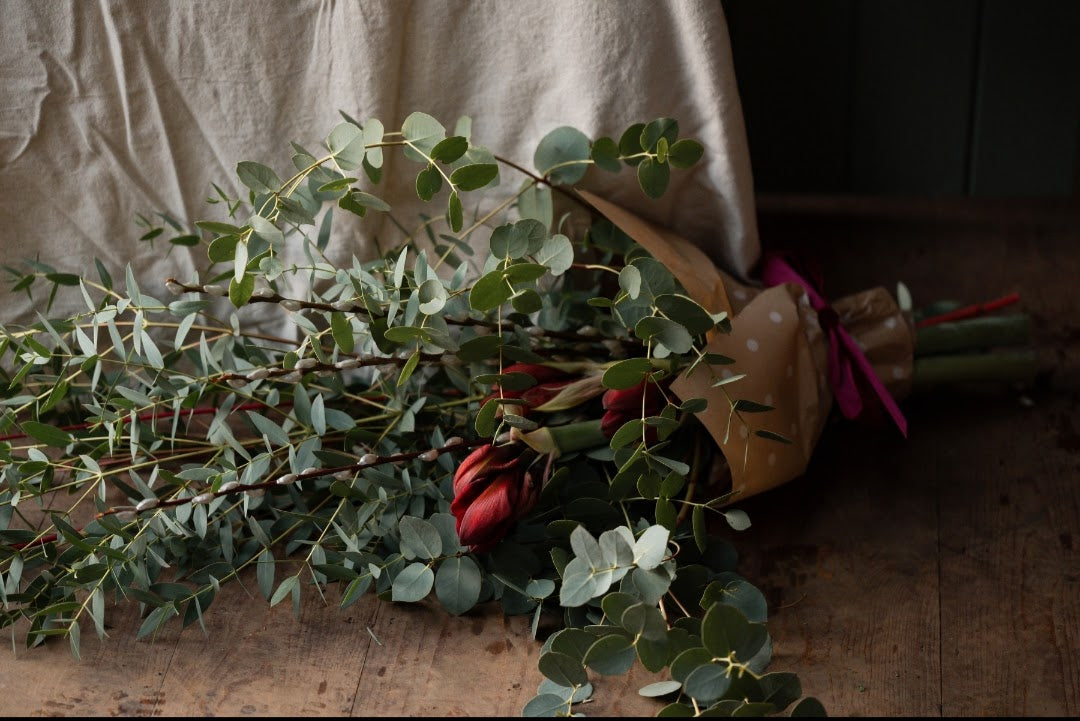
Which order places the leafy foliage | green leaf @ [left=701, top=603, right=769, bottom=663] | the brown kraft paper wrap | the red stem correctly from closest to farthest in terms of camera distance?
green leaf @ [left=701, top=603, right=769, bottom=663]
the leafy foliage
the brown kraft paper wrap
the red stem

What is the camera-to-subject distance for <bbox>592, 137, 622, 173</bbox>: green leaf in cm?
93

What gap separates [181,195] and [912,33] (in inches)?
30.9

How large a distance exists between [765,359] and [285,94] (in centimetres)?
48

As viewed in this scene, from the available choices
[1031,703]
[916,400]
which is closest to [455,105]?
[916,400]

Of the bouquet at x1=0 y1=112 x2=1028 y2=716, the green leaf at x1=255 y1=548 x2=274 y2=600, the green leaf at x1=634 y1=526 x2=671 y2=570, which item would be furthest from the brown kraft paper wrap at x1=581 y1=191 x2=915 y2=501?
the green leaf at x1=255 y1=548 x2=274 y2=600

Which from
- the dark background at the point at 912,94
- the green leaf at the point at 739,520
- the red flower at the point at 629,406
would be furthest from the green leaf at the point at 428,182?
the dark background at the point at 912,94

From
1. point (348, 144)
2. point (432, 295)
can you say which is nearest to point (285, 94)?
point (348, 144)

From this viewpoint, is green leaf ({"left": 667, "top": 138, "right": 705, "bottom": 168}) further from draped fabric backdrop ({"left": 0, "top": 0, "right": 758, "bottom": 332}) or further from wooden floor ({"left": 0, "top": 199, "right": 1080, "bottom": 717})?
wooden floor ({"left": 0, "top": 199, "right": 1080, "bottom": 717})

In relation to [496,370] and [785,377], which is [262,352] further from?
[785,377]

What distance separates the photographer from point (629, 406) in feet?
2.85

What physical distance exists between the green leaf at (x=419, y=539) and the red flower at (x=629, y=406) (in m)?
0.16

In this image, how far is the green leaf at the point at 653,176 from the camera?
91cm

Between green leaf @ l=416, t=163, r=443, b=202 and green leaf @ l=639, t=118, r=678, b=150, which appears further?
green leaf @ l=639, t=118, r=678, b=150

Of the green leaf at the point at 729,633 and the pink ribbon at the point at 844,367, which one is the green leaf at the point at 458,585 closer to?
the green leaf at the point at 729,633
